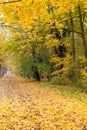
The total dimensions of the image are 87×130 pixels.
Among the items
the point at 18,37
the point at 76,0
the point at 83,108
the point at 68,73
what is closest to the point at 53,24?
the point at 68,73

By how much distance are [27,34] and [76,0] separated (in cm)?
1651

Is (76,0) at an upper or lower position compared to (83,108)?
upper

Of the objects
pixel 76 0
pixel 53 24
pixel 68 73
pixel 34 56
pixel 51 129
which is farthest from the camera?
pixel 34 56

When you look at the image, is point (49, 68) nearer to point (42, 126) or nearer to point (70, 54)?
point (70, 54)

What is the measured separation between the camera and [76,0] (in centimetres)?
1798

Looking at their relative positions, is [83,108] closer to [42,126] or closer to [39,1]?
[42,126]

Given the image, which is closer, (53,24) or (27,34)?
(53,24)

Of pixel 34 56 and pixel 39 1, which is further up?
pixel 39 1

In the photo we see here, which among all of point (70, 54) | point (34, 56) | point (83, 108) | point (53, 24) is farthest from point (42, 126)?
point (34, 56)

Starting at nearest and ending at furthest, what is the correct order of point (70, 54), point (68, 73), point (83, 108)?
point (83, 108) → point (68, 73) → point (70, 54)

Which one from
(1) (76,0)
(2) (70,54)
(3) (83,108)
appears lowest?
(3) (83,108)

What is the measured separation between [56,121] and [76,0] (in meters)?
9.54

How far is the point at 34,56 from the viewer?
36.2 m

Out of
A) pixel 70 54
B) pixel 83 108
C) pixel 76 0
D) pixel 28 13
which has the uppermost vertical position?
pixel 76 0
